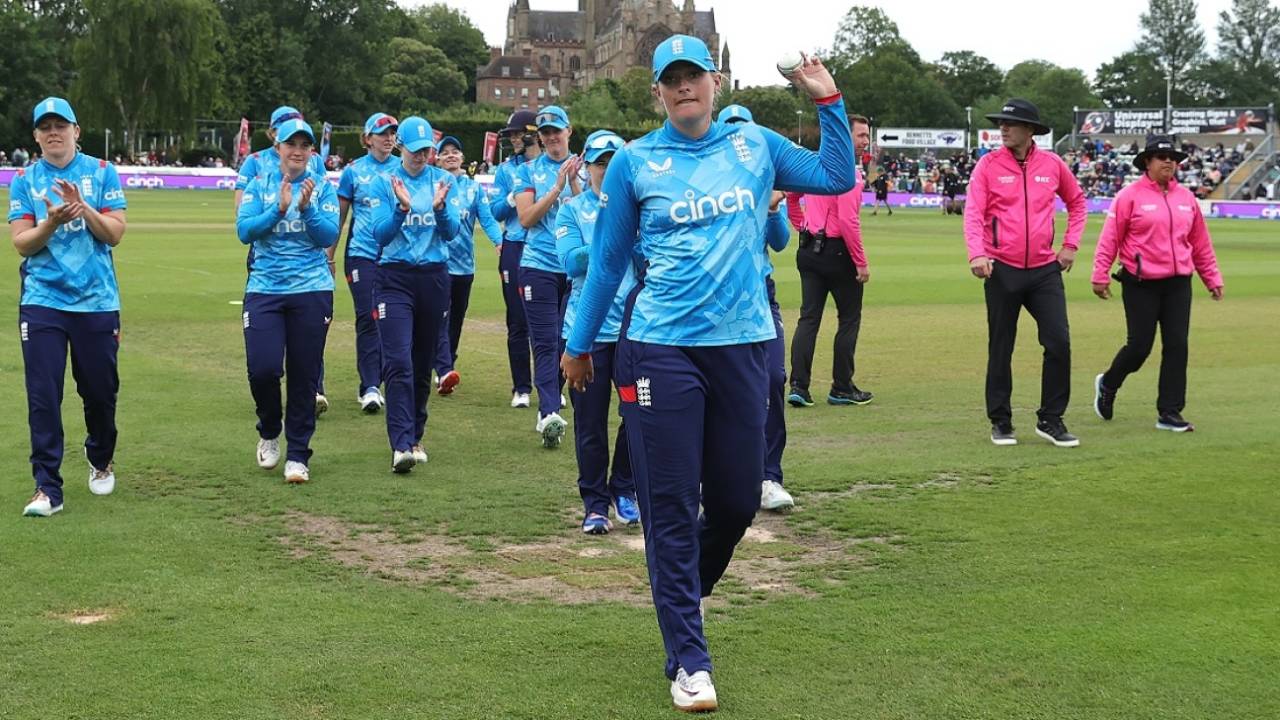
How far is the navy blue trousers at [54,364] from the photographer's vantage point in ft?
27.4

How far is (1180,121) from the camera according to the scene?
85062mm

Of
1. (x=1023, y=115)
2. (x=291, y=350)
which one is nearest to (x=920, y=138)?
(x=1023, y=115)

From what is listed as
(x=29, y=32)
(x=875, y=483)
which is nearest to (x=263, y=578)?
(x=875, y=483)

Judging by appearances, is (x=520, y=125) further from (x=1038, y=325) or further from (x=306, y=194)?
(x=1038, y=325)

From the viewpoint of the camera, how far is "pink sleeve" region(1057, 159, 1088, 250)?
1059 cm

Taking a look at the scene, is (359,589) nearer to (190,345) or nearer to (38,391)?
(38,391)

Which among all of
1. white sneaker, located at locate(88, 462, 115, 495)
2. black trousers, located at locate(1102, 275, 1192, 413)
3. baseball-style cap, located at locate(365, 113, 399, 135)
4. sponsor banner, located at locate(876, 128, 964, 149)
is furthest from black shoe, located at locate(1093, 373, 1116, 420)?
sponsor banner, located at locate(876, 128, 964, 149)

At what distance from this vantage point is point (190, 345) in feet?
53.3

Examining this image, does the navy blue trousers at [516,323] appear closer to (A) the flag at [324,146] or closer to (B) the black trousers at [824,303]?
(A) the flag at [324,146]

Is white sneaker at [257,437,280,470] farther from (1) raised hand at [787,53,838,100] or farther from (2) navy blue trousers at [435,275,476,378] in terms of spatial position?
(1) raised hand at [787,53,838,100]

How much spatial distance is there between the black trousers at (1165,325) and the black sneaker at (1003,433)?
4.16 feet

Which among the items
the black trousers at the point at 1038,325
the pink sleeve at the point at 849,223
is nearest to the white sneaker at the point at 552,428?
the black trousers at the point at 1038,325

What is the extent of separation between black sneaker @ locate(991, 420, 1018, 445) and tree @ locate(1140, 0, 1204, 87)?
456ft

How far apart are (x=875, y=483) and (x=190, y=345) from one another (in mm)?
9377
